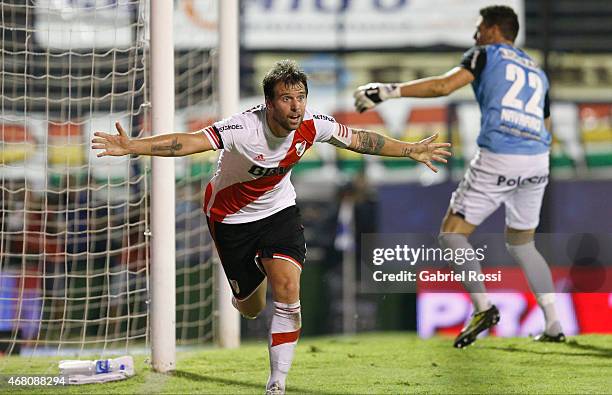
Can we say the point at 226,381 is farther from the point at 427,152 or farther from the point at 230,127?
the point at 427,152

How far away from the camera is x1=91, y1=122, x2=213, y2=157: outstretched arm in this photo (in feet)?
17.5

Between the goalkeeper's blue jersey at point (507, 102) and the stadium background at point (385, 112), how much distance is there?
10.6ft

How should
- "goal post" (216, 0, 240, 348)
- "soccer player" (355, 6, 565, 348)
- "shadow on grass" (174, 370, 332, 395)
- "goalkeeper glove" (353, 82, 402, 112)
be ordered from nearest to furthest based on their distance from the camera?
"shadow on grass" (174, 370, 332, 395) → "goalkeeper glove" (353, 82, 402, 112) → "soccer player" (355, 6, 565, 348) → "goal post" (216, 0, 240, 348)

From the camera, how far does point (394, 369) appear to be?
702 centimetres

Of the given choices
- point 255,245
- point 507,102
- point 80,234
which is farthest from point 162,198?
point 80,234

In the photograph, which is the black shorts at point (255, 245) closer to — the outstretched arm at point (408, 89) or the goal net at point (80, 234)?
the outstretched arm at point (408, 89)

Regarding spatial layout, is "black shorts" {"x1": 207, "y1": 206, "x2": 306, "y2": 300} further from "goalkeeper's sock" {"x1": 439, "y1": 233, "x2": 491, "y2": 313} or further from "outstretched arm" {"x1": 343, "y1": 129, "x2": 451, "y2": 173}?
"goalkeeper's sock" {"x1": 439, "y1": 233, "x2": 491, "y2": 313}

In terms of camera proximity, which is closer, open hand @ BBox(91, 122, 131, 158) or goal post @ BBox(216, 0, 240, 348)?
open hand @ BBox(91, 122, 131, 158)

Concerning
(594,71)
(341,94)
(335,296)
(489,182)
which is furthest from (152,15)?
(594,71)

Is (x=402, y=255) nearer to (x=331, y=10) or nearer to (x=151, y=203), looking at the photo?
(x=151, y=203)

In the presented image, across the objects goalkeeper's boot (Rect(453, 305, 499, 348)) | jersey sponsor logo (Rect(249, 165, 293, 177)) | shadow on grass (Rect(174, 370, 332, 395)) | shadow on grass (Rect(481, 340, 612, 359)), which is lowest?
shadow on grass (Rect(174, 370, 332, 395))

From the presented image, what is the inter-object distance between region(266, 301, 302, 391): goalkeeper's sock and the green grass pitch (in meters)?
0.53

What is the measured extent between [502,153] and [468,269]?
855 mm

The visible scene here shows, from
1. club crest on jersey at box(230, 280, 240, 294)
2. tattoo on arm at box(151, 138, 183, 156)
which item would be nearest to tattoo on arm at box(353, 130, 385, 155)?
tattoo on arm at box(151, 138, 183, 156)
